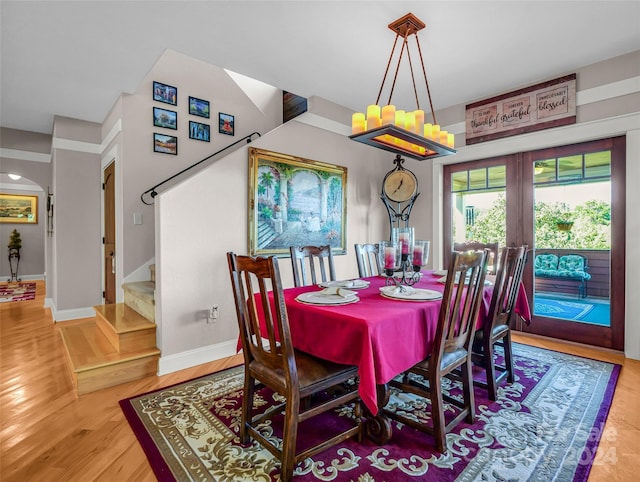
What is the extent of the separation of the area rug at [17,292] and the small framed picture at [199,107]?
193 inches

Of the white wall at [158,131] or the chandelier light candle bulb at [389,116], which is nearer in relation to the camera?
the chandelier light candle bulb at [389,116]

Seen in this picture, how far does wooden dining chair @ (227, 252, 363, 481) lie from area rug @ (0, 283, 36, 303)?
6342mm

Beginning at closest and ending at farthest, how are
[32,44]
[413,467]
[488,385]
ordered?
[413,467] < [488,385] < [32,44]

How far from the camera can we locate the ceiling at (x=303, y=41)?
2.41 meters

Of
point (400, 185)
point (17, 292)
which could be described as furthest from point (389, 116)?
point (17, 292)

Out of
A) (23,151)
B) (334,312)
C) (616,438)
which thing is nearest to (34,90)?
(23,151)

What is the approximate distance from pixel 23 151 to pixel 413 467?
6.62 meters

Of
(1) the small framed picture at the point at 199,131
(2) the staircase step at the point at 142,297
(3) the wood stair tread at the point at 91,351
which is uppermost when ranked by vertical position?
(1) the small framed picture at the point at 199,131

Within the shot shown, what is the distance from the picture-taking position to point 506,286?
2273 mm

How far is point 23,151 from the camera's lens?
5.09m

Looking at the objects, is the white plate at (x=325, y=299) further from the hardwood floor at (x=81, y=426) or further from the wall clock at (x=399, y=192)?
the wall clock at (x=399, y=192)

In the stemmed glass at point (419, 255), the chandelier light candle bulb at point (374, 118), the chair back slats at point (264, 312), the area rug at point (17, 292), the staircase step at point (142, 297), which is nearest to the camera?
the chair back slats at point (264, 312)

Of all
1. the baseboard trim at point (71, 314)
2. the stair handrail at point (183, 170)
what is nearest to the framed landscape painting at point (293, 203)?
the stair handrail at point (183, 170)

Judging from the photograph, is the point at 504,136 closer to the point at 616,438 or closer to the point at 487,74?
the point at 487,74
